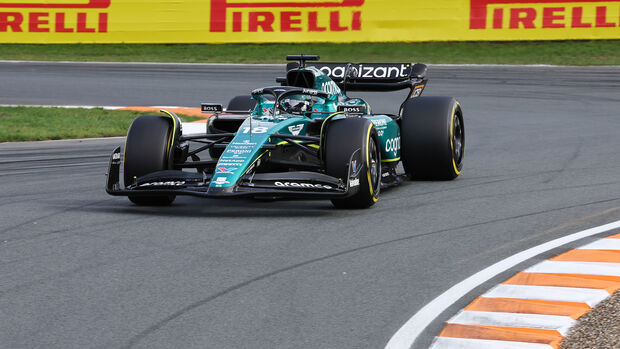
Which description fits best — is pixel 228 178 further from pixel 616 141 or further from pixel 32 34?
pixel 32 34

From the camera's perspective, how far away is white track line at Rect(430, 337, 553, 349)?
4812 mm

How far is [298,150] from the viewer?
925cm

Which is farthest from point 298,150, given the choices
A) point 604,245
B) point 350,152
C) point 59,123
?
point 59,123

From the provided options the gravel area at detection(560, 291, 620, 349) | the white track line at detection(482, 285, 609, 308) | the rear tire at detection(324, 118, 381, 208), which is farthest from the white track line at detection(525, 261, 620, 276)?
the rear tire at detection(324, 118, 381, 208)

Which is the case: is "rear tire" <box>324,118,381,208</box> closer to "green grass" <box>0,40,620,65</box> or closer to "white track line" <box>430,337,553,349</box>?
"white track line" <box>430,337,553,349</box>

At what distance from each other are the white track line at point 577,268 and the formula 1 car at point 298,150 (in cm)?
219

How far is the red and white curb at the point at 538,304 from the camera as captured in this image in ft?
16.2

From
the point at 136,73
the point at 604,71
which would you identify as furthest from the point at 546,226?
the point at 136,73

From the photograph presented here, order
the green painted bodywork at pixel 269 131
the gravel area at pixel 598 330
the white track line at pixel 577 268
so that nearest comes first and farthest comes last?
the gravel area at pixel 598 330, the white track line at pixel 577 268, the green painted bodywork at pixel 269 131

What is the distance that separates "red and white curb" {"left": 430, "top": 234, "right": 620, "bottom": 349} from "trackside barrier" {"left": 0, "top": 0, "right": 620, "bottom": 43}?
1908cm

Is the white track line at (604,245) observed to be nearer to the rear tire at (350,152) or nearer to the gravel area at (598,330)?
the gravel area at (598,330)

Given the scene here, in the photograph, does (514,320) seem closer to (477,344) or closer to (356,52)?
(477,344)

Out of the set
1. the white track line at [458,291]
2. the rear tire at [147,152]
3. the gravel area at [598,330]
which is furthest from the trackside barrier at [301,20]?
the gravel area at [598,330]

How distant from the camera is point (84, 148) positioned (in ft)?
44.9
